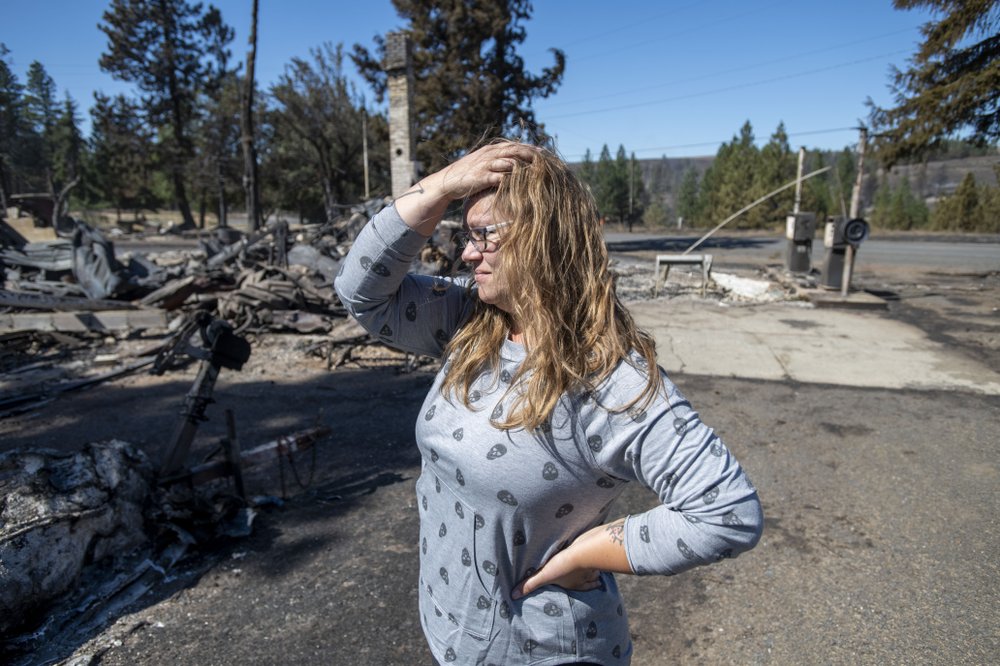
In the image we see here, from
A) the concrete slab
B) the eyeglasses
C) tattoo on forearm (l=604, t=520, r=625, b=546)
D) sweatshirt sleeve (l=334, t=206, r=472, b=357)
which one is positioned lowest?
the concrete slab

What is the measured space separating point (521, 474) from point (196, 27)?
41.8 m

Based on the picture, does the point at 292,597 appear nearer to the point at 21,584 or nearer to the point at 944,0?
the point at 21,584

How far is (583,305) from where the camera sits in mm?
1248

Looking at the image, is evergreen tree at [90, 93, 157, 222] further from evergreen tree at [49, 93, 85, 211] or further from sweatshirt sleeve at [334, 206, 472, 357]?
sweatshirt sleeve at [334, 206, 472, 357]

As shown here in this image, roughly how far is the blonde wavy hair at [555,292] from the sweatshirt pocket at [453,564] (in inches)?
9.5

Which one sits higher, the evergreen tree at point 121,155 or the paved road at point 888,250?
the evergreen tree at point 121,155

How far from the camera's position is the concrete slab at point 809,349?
256 inches

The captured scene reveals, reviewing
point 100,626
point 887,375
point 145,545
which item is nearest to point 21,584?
point 100,626

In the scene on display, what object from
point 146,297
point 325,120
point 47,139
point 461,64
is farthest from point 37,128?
point 146,297

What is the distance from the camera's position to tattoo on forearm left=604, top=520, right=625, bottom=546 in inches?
45.4

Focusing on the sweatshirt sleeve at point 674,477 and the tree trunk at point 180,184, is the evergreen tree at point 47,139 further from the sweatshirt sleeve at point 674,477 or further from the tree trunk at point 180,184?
the sweatshirt sleeve at point 674,477

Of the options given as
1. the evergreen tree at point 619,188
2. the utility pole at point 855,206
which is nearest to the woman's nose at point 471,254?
the utility pole at point 855,206

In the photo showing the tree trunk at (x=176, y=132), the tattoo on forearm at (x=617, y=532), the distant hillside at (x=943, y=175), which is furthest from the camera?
the distant hillside at (x=943, y=175)

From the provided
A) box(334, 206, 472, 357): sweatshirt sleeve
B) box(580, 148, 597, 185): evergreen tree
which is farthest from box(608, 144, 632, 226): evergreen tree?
box(334, 206, 472, 357): sweatshirt sleeve
